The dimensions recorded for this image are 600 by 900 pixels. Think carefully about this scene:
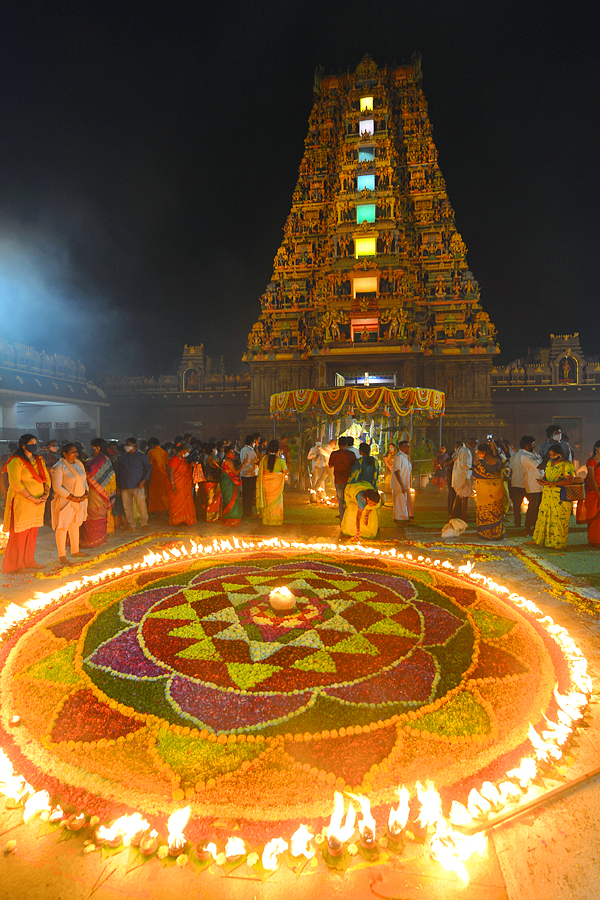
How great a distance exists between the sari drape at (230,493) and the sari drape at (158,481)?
1336mm

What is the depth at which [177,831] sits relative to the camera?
1.76 metres

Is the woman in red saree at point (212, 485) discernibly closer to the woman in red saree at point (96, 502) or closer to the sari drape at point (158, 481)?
Answer: the sari drape at point (158, 481)

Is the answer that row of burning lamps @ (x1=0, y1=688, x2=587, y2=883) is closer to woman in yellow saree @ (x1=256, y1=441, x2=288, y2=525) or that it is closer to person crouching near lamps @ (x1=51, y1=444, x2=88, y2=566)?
person crouching near lamps @ (x1=51, y1=444, x2=88, y2=566)

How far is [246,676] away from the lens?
2996 millimetres

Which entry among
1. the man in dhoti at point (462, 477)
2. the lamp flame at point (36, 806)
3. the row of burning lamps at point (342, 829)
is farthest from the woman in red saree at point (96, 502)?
the man in dhoti at point (462, 477)

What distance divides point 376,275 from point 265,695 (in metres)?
19.4

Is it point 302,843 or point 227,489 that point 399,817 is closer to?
point 302,843

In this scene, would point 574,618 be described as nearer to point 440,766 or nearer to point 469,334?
point 440,766

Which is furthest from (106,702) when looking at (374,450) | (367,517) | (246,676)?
(374,450)

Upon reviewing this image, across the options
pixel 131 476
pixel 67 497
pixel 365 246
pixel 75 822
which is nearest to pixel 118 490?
pixel 131 476

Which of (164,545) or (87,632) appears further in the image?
(164,545)

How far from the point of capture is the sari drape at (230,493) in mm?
7992

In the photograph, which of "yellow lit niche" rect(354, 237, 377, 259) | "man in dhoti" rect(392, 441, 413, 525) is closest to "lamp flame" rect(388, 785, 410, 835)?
"man in dhoti" rect(392, 441, 413, 525)

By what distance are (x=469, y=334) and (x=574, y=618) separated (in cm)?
1729
